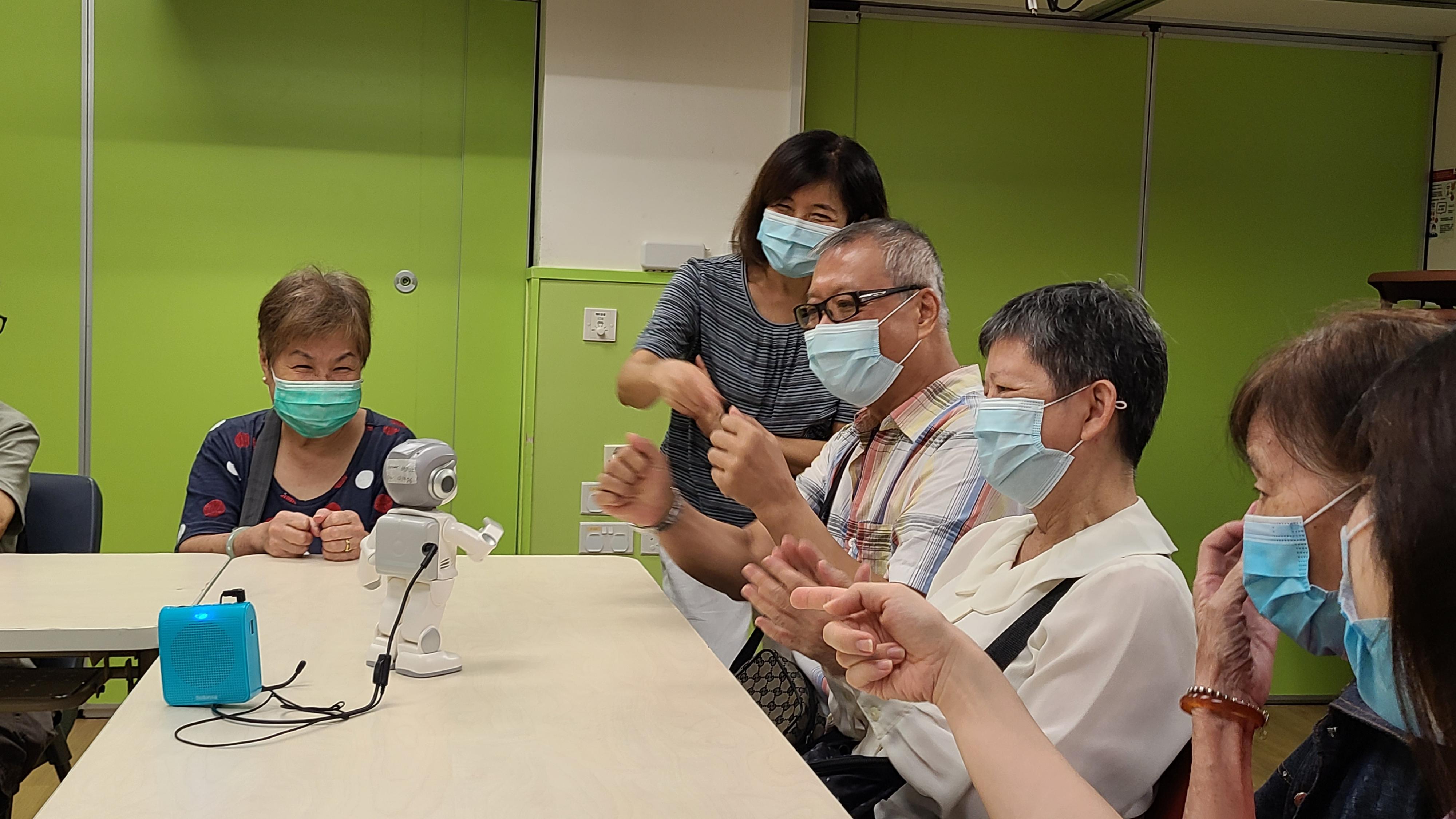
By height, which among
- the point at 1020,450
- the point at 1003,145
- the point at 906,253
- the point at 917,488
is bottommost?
the point at 917,488

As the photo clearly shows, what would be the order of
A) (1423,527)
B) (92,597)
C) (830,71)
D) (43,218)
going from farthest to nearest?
(830,71) → (43,218) → (92,597) → (1423,527)

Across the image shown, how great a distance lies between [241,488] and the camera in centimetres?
247

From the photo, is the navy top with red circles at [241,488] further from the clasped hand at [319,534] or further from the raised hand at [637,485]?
the raised hand at [637,485]

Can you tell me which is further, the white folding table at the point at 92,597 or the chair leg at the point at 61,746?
the chair leg at the point at 61,746

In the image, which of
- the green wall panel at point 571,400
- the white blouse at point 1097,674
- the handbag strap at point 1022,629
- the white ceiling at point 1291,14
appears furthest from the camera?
the white ceiling at point 1291,14

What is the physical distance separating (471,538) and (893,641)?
24.5 inches

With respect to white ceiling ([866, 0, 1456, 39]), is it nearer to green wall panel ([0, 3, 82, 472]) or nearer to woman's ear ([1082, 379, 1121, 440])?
green wall panel ([0, 3, 82, 472])

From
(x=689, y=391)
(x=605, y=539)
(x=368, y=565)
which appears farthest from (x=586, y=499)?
(x=368, y=565)

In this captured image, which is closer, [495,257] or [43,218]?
[43,218]

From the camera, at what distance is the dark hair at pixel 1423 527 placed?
67 cm

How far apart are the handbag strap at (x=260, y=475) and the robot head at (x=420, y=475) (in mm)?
1032

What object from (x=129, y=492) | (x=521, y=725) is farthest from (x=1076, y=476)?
(x=129, y=492)

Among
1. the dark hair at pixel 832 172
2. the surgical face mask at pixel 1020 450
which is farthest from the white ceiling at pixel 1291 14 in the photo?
the surgical face mask at pixel 1020 450

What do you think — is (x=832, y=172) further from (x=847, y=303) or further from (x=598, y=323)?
(x=598, y=323)
